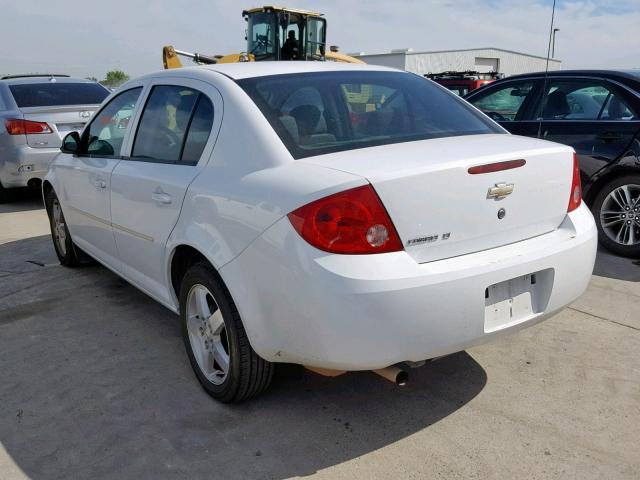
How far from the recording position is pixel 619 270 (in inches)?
191

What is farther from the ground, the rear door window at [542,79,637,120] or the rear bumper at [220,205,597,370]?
the rear door window at [542,79,637,120]

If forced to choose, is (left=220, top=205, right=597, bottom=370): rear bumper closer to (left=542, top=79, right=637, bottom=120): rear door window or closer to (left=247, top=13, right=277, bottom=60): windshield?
(left=542, top=79, right=637, bottom=120): rear door window

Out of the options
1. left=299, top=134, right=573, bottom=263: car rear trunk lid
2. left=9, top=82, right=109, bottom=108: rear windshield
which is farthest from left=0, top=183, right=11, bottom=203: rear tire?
left=299, top=134, right=573, bottom=263: car rear trunk lid

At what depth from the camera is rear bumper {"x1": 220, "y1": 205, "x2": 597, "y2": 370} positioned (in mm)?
2160

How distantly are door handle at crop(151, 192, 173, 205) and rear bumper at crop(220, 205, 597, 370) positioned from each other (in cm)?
71

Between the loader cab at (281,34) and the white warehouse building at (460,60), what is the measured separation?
2676 cm

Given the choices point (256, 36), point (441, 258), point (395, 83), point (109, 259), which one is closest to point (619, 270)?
point (395, 83)

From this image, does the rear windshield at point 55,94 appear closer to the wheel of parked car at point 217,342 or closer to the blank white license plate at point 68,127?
the blank white license plate at point 68,127

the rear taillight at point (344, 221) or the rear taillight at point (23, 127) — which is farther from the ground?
the rear taillight at point (344, 221)

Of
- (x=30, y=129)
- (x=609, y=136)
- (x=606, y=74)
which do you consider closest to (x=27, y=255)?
(x=30, y=129)

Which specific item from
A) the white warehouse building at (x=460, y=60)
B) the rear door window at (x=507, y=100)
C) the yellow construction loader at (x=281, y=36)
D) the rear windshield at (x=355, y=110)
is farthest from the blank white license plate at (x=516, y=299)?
the white warehouse building at (x=460, y=60)

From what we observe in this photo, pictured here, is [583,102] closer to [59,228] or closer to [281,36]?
[59,228]

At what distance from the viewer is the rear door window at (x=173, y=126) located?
2969mm

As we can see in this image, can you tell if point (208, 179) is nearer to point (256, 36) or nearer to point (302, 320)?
point (302, 320)
